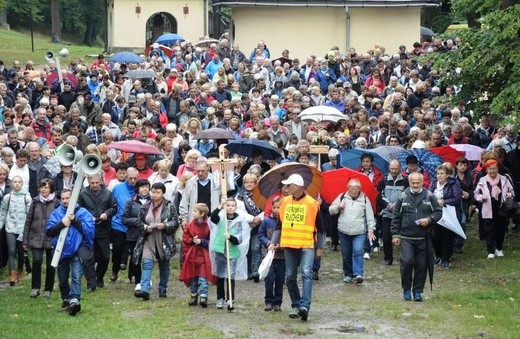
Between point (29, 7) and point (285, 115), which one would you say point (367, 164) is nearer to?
point (285, 115)

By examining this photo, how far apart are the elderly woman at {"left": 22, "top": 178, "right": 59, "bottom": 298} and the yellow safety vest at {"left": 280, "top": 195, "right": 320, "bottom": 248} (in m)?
3.97

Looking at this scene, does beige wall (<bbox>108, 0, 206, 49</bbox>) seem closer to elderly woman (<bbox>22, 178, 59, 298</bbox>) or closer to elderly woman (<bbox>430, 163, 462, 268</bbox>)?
elderly woman (<bbox>430, 163, 462, 268</bbox>)

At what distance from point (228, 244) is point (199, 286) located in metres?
0.84

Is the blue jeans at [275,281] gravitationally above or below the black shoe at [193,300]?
above

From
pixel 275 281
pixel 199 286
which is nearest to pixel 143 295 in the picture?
pixel 199 286

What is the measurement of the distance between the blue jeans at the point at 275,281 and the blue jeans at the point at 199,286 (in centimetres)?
96

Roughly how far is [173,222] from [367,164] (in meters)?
4.77

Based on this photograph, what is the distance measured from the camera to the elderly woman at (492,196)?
2166 centimetres

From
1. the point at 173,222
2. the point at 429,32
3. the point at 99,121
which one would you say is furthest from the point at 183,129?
the point at 429,32

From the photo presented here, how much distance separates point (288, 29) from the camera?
4609 cm

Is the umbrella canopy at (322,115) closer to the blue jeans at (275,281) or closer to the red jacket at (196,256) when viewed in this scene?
the red jacket at (196,256)

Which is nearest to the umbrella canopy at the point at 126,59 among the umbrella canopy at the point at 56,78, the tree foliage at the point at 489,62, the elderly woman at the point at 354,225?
the umbrella canopy at the point at 56,78

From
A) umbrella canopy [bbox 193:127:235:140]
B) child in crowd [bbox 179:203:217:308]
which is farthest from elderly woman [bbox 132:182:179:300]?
umbrella canopy [bbox 193:127:235:140]

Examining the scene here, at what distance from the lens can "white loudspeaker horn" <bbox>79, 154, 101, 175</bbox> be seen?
55.5ft
